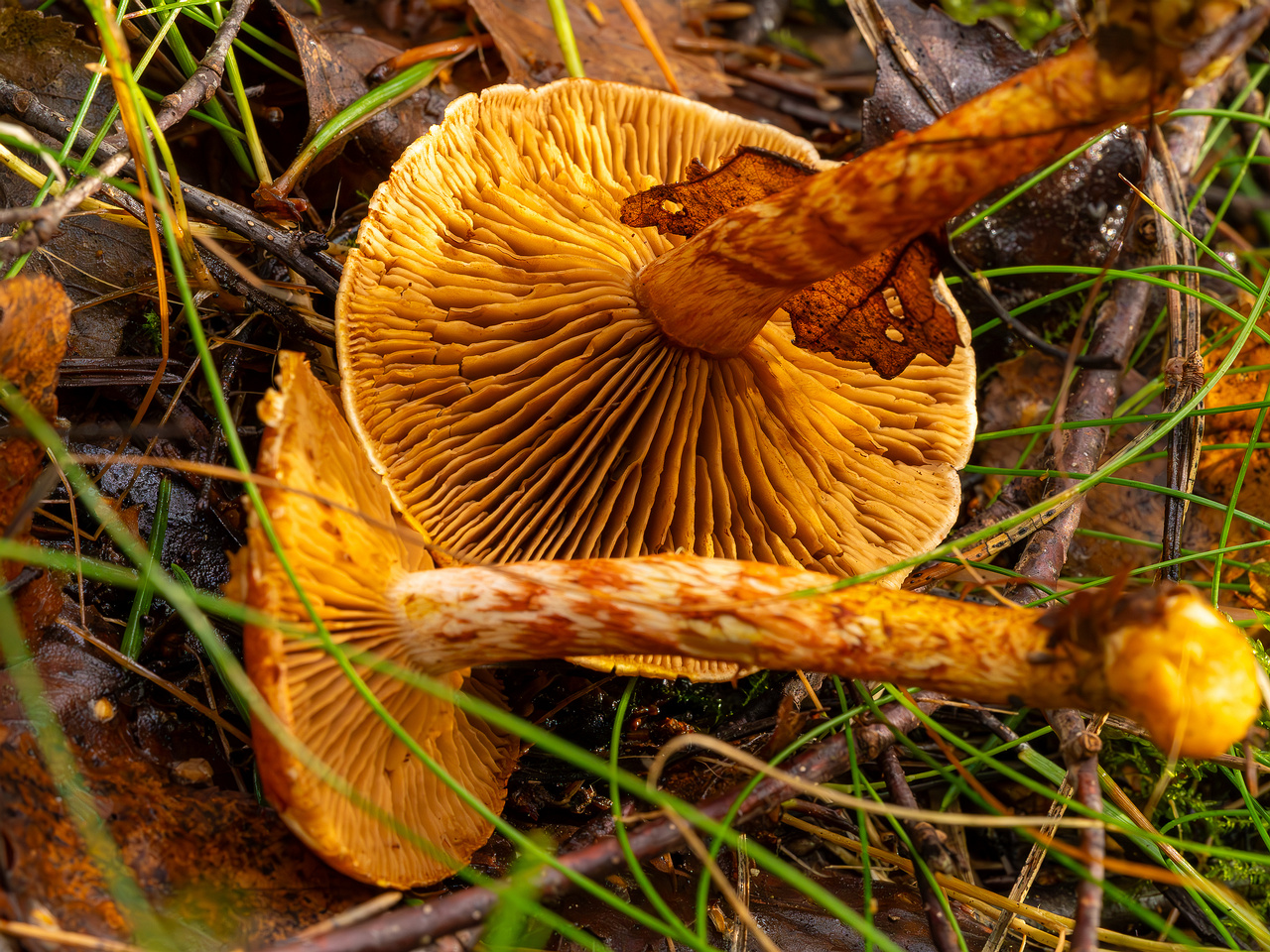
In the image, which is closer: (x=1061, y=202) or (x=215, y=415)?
(x=215, y=415)

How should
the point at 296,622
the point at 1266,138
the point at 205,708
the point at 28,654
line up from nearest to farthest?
1. the point at 296,622
2. the point at 28,654
3. the point at 205,708
4. the point at 1266,138

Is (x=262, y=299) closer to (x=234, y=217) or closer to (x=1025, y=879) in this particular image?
(x=234, y=217)

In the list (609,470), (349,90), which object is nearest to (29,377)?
(609,470)

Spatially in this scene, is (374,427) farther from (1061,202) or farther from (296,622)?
(1061,202)

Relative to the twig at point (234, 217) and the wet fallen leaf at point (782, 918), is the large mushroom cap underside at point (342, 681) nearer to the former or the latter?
the wet fallen leaf at point (782, 918)

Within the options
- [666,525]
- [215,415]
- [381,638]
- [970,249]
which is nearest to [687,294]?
[666,525]

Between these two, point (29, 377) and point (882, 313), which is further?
point (882, 313)
